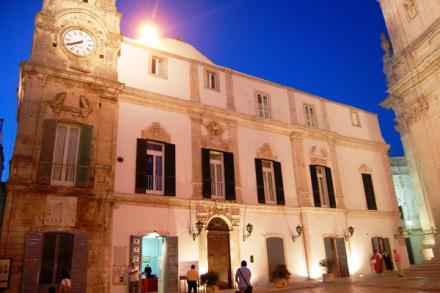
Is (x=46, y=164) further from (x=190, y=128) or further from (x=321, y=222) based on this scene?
(x=321, y=222)

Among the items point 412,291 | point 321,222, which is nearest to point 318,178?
point 321,222

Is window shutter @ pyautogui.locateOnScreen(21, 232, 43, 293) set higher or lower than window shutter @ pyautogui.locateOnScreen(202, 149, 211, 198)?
lower

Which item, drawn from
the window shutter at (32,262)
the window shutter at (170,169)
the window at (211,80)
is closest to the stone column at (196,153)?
the window shutter at (170,169)

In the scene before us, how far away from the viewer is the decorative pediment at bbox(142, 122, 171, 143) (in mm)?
15242

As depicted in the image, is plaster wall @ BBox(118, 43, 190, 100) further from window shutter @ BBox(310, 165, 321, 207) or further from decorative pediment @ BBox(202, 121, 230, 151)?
window shutter @ BBox(310, 165, 321, 207)

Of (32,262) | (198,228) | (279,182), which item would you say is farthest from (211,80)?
(32,262)

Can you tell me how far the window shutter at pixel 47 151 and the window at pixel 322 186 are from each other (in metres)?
13.1

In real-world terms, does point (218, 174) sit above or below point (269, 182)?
above

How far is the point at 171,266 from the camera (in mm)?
13797

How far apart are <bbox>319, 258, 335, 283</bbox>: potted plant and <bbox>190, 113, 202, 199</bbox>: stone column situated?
6.94 metres

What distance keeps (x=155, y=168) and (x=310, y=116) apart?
10.6 metres

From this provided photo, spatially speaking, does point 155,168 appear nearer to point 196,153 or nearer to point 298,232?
point 196,153

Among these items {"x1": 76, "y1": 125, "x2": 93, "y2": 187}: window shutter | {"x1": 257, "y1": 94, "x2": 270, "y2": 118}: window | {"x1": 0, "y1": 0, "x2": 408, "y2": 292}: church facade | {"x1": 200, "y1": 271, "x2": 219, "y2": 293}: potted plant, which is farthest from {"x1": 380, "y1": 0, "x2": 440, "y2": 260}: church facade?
{"x1": 76, "y1": 125, "x2": 93, "y2": 187}: window shutter

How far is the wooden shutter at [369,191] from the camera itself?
841 inches
